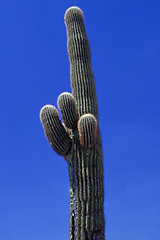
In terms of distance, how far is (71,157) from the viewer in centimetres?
845

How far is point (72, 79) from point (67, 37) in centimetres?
126

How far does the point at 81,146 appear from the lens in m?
8.37

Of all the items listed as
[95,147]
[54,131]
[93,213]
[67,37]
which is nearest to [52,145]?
[54,131]

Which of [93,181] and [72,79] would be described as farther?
[72,79]

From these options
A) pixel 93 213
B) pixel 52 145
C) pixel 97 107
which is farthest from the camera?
pixel 97 107

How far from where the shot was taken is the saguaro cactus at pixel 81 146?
797 centimetres

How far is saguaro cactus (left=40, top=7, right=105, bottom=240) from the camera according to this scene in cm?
797

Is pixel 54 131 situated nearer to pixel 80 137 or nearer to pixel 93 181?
pixel 80 137

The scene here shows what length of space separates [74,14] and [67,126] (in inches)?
114

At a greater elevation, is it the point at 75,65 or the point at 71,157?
the point at 75,65

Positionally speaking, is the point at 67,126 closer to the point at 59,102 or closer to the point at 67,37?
the point at 59,102

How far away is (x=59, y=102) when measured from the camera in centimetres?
844

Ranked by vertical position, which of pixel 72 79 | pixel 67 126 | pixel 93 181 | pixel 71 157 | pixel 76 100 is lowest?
pixel 93 181

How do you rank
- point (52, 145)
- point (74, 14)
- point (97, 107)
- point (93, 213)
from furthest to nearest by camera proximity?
point (74, 14) < point (97, 107) < point (52, 145) < point (93, 213)
